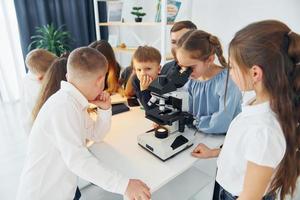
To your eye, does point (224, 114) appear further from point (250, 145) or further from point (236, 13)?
point (236, 13)

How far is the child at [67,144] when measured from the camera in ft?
2.83

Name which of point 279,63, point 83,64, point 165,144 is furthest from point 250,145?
point 83,64

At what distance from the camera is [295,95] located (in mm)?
720

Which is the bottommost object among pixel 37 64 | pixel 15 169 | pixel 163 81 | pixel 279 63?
pixel 15 169

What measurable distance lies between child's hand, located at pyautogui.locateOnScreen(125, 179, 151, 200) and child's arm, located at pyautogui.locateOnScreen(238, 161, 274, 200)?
12.8 inches

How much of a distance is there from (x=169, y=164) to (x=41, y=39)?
3.04 m

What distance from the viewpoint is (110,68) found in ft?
6.12

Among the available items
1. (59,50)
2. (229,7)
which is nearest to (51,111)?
(229,7)

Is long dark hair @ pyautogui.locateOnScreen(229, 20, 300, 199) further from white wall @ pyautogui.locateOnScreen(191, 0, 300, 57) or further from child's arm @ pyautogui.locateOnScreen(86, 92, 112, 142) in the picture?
white wall @ pyautogui.locateOnScreen(191, 0, 300, 57)

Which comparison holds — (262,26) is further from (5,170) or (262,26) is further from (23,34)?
(23,34)

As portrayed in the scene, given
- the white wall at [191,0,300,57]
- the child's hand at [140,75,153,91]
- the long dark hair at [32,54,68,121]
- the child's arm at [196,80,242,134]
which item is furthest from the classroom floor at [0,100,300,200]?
the white wall at [191,0,300,57]

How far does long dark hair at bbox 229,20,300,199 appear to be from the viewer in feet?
2.25

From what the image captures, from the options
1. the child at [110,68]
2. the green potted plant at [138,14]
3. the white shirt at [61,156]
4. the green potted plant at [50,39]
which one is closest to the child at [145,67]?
the child at [110,68]

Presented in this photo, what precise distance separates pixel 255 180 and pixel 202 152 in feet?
1.09
